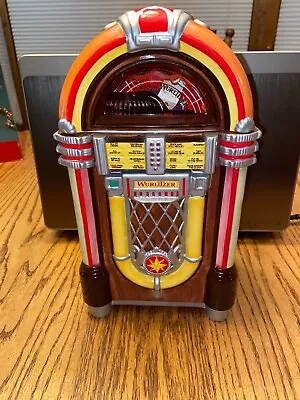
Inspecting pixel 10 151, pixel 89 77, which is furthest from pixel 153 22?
pixel 10 151

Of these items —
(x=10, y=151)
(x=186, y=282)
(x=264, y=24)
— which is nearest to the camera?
(x=186, y=282)

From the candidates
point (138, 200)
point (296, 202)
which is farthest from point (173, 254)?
point (296, 202)

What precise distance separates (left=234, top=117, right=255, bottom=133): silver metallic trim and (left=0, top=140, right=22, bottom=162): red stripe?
1018mm

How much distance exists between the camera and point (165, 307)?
2.54 ft

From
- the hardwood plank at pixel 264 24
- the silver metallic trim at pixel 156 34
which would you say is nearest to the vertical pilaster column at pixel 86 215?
the silver metallic trim at pixel 156 34

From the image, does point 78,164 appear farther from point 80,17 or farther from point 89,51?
point 80,17

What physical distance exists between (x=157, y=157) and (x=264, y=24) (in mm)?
1343

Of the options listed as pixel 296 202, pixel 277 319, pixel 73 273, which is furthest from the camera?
pixel 296 202

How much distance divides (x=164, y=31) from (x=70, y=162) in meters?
0.24

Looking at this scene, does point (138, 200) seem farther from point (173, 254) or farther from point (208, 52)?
point (208, 52)

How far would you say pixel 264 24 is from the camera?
164 centimetres

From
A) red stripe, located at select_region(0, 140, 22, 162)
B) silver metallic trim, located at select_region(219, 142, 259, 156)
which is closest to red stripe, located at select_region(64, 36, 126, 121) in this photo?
silver metallic trim, located at select_region(219, 142, 259, 156)

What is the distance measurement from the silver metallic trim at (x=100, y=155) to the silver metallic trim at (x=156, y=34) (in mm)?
141

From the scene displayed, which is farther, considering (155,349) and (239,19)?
(239,19)
